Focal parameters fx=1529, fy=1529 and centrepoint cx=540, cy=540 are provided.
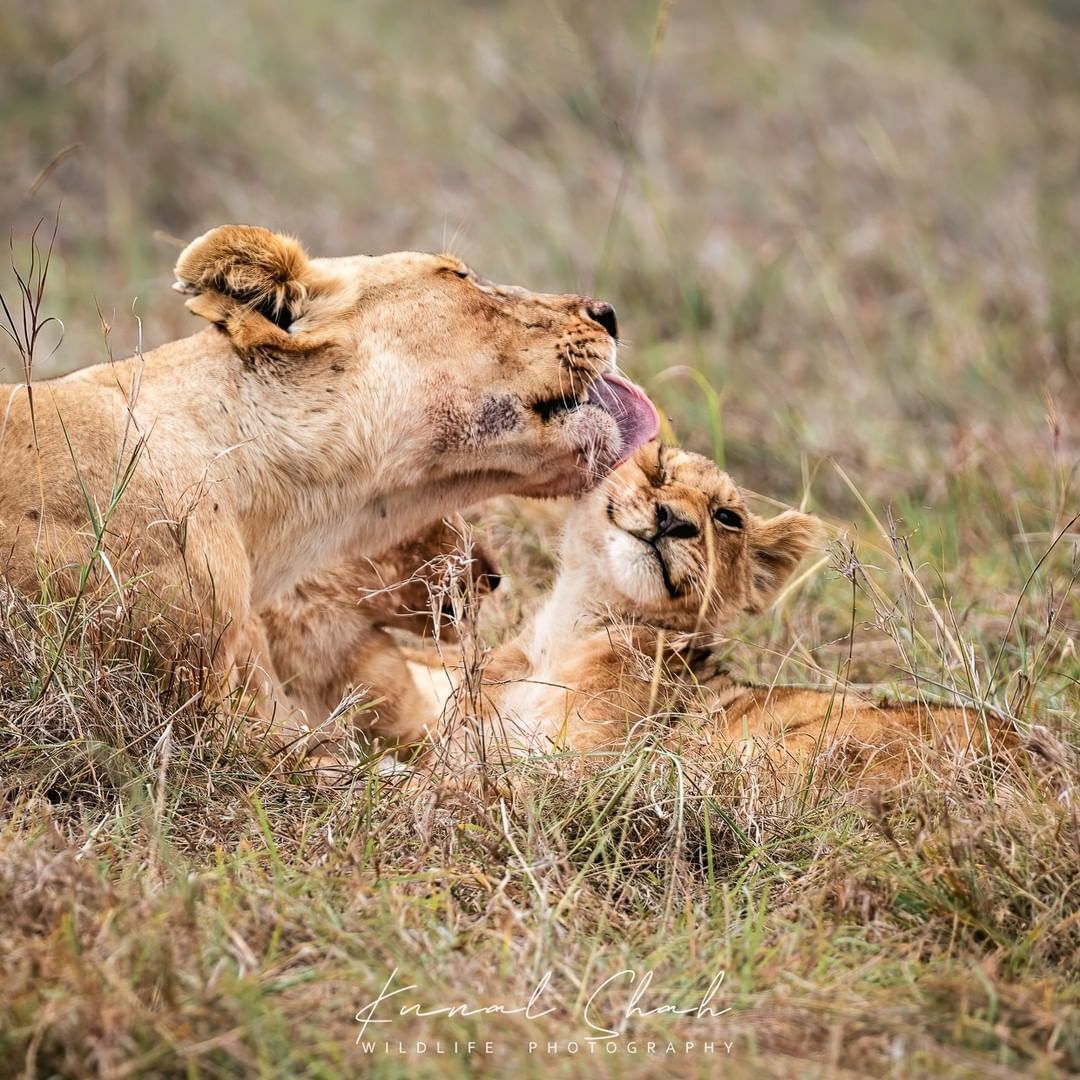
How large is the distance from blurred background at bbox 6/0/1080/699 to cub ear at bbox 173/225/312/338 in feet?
5.35

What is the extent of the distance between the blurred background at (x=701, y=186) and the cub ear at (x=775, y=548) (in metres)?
0.56

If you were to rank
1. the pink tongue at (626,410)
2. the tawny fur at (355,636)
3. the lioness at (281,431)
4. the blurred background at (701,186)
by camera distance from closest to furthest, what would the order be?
1. the lioness at (281,431)
2. the pink tongue at (626,410)
3. the tawny fur at (355,636)
4. the blurred background at (701,186)

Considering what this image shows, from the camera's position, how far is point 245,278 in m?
3.22

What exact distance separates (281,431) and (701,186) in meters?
7.06

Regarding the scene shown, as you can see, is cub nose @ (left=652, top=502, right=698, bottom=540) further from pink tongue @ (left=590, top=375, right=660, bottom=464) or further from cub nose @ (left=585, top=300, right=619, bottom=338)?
cub nose @ (left=585, top=300, right=619, bottom=338)

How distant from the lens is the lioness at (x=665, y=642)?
3.52 m

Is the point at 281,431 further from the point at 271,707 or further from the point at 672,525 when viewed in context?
the point at 672,525

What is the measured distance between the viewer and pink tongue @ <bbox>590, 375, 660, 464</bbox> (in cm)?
347

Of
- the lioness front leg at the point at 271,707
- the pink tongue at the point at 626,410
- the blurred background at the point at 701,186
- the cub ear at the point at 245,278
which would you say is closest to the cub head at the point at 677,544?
the pink tongue at the point at 626,410

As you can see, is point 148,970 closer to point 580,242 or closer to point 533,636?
point 533,636
